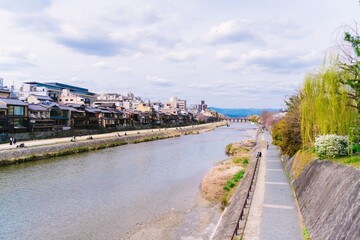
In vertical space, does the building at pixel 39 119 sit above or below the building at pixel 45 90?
below

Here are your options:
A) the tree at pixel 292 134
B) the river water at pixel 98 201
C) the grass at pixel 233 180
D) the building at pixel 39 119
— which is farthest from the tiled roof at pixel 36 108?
the tree at pixel 292 134

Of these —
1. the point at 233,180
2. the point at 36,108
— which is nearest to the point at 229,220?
the point at 233,180

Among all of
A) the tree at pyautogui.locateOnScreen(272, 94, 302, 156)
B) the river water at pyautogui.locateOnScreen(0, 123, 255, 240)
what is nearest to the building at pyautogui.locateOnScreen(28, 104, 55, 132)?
the river water at pyautogui.locateOnScreen(0, 123, 255, 240)

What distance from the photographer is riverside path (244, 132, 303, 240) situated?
34.5ft

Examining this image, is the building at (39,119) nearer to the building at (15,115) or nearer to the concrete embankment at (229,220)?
the building at (15,115)

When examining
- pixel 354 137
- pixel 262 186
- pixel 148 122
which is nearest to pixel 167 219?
pixel 262 186

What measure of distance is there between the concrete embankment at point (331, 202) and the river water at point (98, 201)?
5342mm

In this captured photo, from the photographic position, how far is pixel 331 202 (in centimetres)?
989

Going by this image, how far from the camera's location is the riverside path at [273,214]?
10523 millimetres

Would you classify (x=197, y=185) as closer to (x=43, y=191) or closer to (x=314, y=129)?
(x=314, y=129)

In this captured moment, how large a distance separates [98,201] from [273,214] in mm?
12433

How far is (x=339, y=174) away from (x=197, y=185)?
14.8m

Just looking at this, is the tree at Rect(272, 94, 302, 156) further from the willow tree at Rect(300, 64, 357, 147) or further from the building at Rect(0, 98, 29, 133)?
the building at Rect(0, 98, 29, 133)

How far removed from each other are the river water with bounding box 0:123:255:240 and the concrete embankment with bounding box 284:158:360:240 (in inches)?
210
